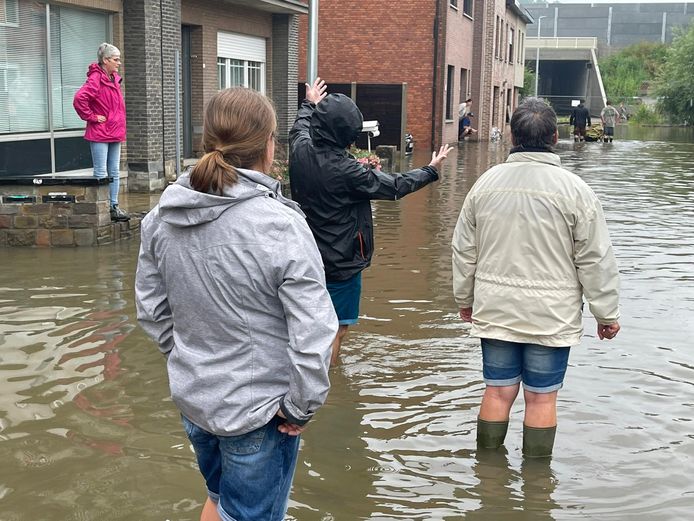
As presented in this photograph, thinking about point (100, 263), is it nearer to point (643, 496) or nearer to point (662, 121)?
point (643, 496)

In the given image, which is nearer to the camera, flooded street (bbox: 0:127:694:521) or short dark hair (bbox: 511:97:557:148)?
flooded street (bbox: 0:127:694:521)

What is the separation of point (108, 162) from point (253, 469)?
8511 mm

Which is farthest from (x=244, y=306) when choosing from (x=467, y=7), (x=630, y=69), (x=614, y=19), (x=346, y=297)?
(x=614, y=19)

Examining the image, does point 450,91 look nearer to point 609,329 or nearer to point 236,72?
point 236,72

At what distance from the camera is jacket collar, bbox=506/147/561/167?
429 cm

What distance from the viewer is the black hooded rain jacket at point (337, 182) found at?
17.0ft

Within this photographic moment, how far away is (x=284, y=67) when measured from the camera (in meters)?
21.5

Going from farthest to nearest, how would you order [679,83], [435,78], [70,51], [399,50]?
[679,83], [435,78], [399,50], [70,51]

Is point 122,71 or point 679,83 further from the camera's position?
point 679,83

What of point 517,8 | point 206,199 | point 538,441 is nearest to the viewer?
point 206,199

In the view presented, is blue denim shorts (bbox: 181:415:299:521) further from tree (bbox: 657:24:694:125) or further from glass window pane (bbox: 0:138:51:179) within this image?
tree (bbox: 657:24:694:125)

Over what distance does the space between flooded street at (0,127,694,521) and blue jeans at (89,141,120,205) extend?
170cm

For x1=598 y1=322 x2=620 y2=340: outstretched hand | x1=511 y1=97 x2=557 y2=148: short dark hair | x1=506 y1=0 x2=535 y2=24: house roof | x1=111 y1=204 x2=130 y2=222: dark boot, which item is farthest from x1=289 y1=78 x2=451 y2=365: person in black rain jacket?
x1=506 y1=0 x2=535 y2=24: house roof

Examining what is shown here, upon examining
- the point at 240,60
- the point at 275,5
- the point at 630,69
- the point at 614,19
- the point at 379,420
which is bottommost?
the point at 379,420
